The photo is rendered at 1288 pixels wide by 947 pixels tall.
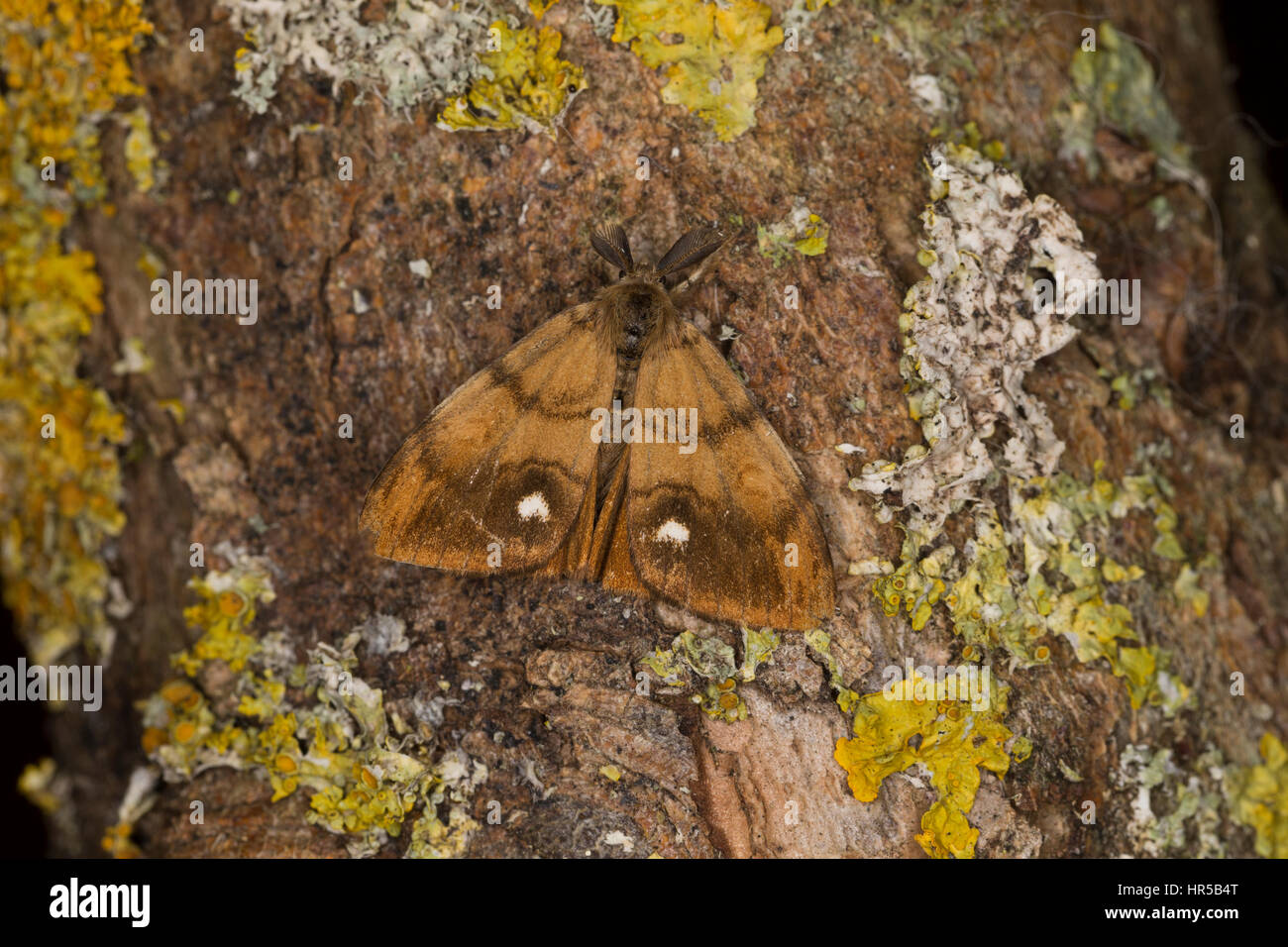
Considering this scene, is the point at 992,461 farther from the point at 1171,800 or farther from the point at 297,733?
the point at 297,733

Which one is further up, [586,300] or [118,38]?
[118,38]

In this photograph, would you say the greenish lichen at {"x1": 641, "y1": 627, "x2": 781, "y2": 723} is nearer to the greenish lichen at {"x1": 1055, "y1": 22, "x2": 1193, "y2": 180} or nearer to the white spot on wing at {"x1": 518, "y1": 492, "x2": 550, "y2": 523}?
the white spot on wing at {"x1": 518, "y1": 492, "x2": 550, "y2": 523}

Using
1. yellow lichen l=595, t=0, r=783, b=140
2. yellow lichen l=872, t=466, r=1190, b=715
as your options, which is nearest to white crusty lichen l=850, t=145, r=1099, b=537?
yellow lichen l=872, t=466, r=1190, b=715

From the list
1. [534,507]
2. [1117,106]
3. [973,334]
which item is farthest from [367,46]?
[1117,106]

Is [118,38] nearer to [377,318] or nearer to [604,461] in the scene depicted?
[377,318]

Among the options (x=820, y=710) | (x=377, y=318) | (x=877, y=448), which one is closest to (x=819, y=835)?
(x=820, y=710)

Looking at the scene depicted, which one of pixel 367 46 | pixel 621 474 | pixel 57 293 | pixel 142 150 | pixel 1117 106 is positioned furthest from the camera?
pixel 1117 106

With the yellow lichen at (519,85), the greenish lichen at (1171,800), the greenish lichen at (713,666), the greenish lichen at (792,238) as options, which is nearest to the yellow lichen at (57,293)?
the yellow lichen at (519,85)

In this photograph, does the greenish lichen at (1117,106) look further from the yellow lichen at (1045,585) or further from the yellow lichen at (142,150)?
the yellow lichen at (142,150)
